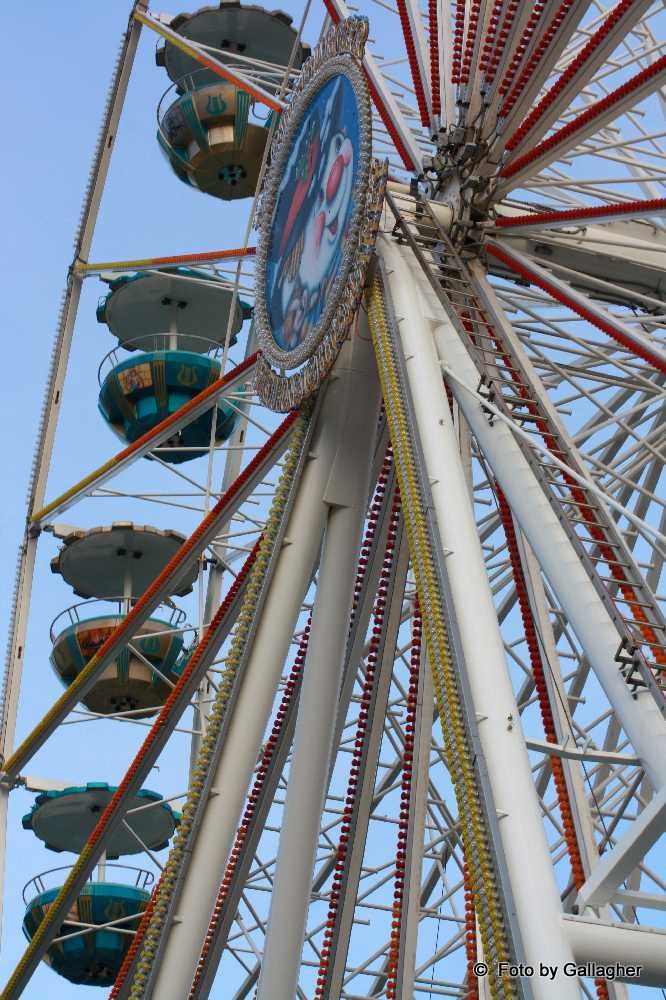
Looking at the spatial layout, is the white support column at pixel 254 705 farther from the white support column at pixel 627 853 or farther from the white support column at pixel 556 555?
the white support column at pixel 627 853

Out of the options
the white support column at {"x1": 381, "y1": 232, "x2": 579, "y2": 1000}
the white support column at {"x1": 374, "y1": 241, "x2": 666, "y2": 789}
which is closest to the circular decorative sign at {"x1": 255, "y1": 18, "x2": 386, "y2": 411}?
the white support column at {"x1": 374, "y1": 241, "x2": 666, "y2": 789}

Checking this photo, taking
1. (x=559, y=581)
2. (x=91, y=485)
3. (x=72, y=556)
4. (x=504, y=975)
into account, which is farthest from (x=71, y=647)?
(x=504, y=975)

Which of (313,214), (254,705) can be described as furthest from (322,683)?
(313,214)

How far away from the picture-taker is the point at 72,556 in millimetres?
24609

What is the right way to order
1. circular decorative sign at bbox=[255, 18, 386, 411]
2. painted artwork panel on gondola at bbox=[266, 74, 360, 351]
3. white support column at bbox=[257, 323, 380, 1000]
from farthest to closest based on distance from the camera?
painted artwork panel on gondola at bbox=[266, 74, 360, 351], circular decorative sign at bbox=[255, 18, 386, 411], white support column at bbox=[257, 323, 380, 1000]

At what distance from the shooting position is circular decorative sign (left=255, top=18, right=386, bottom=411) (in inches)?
605

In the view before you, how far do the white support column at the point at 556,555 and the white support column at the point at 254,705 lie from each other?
156cm

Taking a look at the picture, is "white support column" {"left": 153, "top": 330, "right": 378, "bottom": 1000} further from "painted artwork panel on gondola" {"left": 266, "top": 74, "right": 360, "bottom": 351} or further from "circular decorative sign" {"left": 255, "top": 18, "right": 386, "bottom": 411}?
"painted artwork panel on gondola" {"left": 266, "top": 74, "right": 360, "bottom": 351}

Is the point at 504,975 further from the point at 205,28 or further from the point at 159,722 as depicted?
the point at 205,28

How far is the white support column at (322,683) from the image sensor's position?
14.0 metres

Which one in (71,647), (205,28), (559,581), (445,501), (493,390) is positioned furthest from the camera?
(205,28)

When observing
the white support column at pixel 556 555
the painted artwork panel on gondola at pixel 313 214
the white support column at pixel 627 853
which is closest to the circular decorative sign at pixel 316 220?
the painted artwork panel on gondola at pixel 313 214

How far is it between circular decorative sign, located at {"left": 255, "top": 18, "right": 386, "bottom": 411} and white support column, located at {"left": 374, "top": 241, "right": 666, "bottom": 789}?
710 millimetres

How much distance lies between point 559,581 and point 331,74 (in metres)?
6.69
